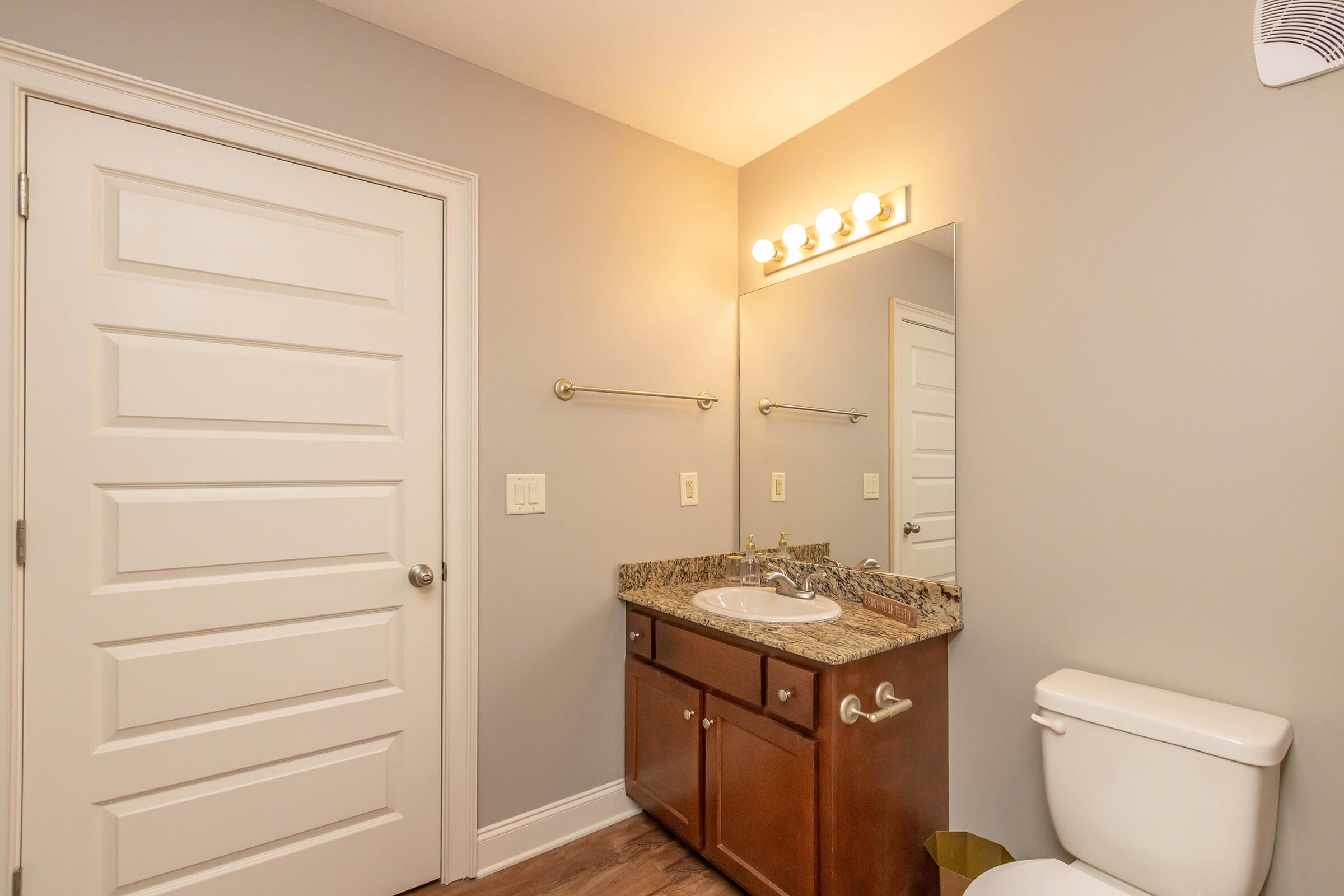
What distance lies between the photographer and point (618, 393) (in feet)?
7.19

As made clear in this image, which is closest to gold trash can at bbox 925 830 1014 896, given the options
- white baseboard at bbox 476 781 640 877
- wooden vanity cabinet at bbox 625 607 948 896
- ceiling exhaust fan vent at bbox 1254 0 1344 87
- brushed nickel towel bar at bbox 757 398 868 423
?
wooden vanity cabinet at bbox 625 607 948 896

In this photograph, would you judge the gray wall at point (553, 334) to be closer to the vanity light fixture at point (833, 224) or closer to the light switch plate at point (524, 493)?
the light switch plate at point (524, 493)

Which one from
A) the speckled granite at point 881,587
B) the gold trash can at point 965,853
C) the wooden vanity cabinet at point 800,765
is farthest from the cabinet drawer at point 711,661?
the gold trash can at point 965,853

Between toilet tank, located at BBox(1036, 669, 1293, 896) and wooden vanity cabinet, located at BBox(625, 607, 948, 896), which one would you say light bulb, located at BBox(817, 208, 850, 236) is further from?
Result: toilet tank, located at BBox(1036, 669, 1293, 896)

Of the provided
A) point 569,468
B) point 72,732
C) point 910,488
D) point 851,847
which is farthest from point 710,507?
point 72,732

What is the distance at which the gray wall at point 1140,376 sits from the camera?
1.22 metres

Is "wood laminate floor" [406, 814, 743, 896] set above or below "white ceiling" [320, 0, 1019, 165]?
below

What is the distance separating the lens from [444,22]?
174cm

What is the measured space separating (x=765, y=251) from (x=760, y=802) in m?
1.76

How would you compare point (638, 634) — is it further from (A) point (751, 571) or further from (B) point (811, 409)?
(B) point (811, 409)

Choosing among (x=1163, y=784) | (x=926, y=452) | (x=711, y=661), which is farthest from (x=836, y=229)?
(x=1163, y=784)

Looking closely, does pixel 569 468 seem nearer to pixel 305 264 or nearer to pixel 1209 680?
pixel 305 264

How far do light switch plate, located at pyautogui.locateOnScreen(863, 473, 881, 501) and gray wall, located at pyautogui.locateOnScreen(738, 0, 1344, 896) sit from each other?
0.87 feet

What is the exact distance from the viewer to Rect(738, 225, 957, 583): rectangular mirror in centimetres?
184
